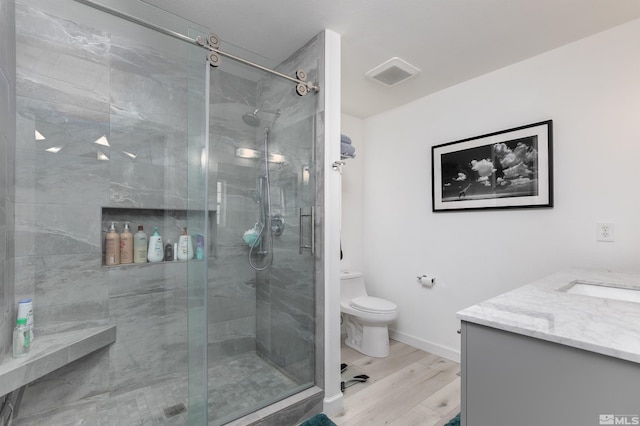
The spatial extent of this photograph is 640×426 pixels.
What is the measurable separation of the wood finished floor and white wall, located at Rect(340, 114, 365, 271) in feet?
3.13

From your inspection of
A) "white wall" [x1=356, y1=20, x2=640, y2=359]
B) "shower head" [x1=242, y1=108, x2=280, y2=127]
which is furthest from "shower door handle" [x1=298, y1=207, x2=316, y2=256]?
"white wall" [x1=356, y1=20, x2=640, y2=359]

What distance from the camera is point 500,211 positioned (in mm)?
2277

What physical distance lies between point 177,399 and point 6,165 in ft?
5.27

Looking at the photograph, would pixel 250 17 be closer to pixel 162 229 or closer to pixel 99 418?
pixel 162 229

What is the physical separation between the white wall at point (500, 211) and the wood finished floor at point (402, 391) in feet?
0.91

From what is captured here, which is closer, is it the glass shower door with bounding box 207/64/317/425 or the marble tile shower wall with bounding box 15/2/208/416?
the marble tile shower wall with bounding box 15/2/208/416

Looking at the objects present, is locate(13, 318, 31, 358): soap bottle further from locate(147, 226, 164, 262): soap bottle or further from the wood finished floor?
the wood finished floor

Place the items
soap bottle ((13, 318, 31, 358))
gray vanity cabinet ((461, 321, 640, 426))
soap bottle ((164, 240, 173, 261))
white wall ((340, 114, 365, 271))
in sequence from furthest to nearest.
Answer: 1. white wall ((340, 114, 365, 271))
2. soap bottle ((164, 240, 173, 261))
3. soap bottle ((13, 318, 31, 358))
4. gray vanity cabinet ((461, 321, 640, 426))

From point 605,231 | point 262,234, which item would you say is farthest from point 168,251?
point 605,231

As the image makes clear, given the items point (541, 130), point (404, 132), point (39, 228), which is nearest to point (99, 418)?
point (39, 228)

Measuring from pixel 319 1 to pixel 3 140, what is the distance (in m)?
1.70

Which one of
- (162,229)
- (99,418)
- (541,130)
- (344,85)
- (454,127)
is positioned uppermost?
(344,85)

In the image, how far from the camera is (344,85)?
2557mm

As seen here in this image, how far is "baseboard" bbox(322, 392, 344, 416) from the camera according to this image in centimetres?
182
